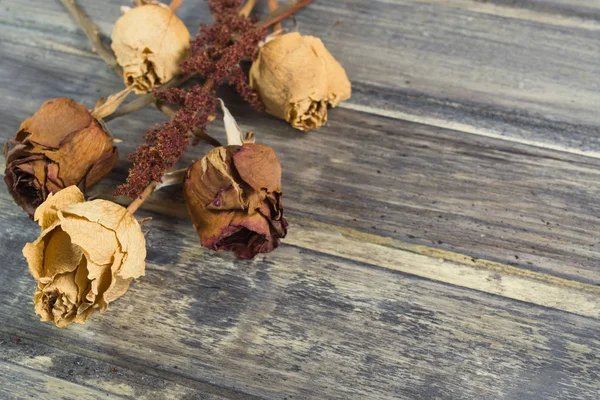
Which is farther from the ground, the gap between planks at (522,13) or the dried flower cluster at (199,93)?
the gap between planks at (522,13)

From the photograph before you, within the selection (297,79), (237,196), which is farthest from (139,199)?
(297,79)

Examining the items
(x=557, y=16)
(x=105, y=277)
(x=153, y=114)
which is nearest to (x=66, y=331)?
(x=105, y=277)

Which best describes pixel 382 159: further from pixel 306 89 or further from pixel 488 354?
pixel 488 354

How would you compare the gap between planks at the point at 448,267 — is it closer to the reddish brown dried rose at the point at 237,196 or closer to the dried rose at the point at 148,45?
the reddish brown dried rose at the point at 237,196

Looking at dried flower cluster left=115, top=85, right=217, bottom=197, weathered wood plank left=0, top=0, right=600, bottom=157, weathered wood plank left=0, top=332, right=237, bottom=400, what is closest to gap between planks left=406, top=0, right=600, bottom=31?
weathered wood plank left=0, top=0, right=600, bottom=157

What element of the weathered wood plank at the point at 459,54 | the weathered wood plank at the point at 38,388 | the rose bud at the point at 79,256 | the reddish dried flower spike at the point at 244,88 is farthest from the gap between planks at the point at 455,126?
the weathered wood plank at the point at 38,388

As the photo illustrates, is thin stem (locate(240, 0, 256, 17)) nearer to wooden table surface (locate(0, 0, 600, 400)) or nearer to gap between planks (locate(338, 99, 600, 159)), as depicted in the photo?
wooden table surface (locate(0, 0, 600, 400))
